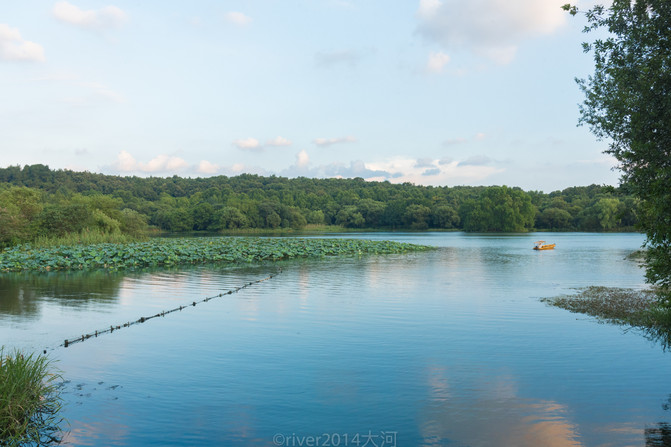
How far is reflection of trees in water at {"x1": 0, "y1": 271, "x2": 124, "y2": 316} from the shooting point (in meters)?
16.6

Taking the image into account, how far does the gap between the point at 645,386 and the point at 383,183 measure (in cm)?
15250

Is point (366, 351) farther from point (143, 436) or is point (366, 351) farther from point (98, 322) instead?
point (98, 322)

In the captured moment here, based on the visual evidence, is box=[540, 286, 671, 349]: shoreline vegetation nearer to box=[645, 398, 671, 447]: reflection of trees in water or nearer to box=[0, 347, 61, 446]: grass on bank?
box=[645, 398, 671, 447]: reflection of trees in water

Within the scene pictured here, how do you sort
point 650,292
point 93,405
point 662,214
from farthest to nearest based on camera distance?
point 650,292 → point 662,214 → point 93,405

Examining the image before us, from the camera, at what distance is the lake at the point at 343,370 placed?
707 centimetres

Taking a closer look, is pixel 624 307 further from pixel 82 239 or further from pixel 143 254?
pixel 82 239

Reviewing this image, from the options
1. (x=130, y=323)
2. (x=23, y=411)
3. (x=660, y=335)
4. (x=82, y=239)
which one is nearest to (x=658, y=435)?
(x=660, y=335)

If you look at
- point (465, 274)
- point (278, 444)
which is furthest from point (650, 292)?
point (278, 444)

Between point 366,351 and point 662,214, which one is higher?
point 662,214

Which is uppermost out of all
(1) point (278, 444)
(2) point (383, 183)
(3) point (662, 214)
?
(2) point (383, 183)

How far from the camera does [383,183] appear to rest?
526 ft

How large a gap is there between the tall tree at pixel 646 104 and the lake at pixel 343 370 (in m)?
2.93

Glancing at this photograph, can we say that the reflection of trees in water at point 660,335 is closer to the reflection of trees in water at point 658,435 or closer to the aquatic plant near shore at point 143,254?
the reflection of trees in water at point 658,435

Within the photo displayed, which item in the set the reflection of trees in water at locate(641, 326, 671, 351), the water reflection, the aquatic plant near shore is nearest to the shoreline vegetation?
the reflection of trees in water at locate(641, 326, 671, 351)
